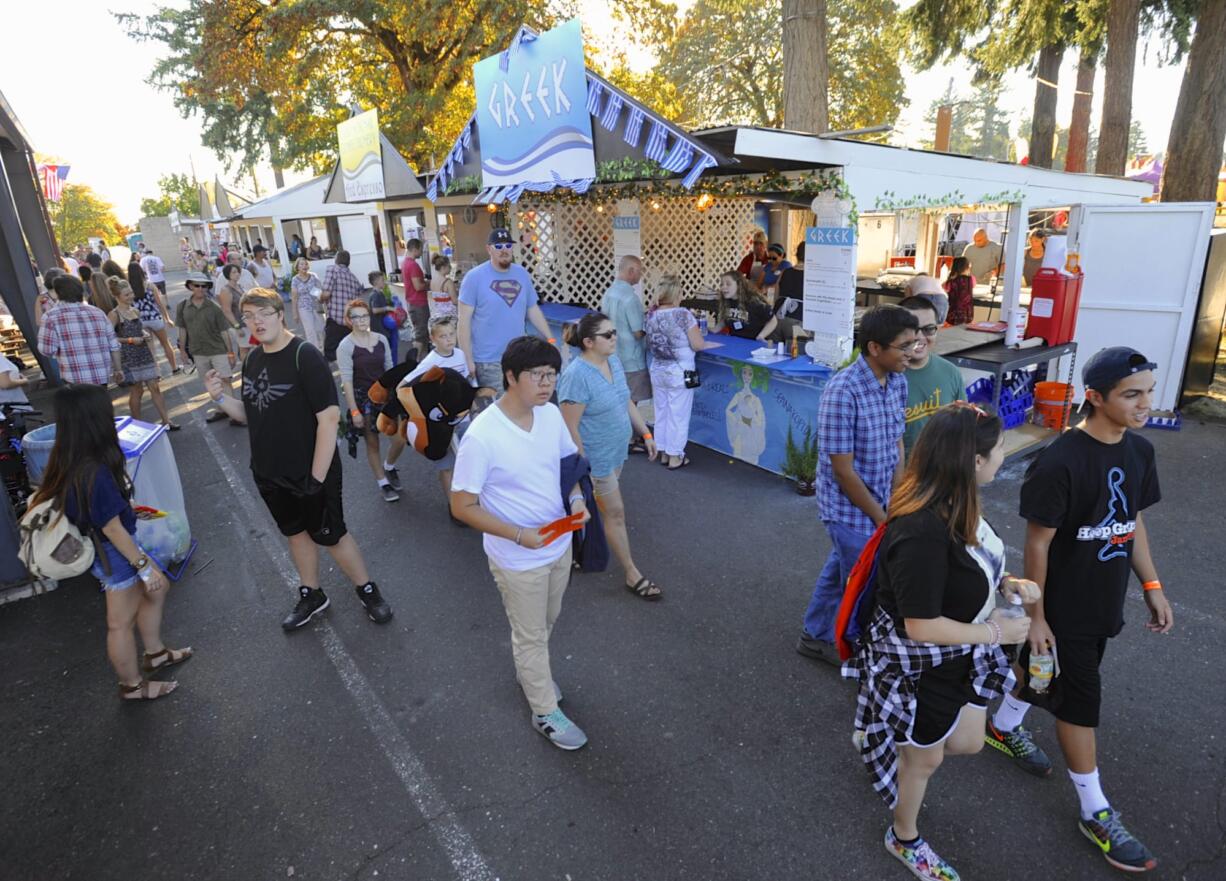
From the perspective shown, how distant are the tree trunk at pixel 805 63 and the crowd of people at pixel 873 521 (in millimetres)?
8684

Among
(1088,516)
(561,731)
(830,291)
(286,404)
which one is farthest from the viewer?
(830,291)

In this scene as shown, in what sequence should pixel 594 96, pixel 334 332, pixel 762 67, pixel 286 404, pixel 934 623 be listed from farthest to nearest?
1. pixel 762 67
2. pixel 334 332
3. pixel 594 96
4. pixel 286 404
5. pixel 934 623

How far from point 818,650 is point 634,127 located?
473cm

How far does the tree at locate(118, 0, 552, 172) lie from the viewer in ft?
49.0

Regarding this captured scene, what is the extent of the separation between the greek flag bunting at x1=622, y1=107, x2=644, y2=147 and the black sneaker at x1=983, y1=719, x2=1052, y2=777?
5.21 meters

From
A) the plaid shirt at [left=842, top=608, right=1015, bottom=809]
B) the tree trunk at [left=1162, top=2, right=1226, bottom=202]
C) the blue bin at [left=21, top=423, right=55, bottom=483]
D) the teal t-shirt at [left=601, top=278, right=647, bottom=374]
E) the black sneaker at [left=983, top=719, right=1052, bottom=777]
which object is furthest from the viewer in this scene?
the tree trunk at [left=1162, top=2, right=1226, bottom=202]

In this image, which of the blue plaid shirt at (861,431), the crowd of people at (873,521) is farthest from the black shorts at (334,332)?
the blue plaid shirt at (861,431)

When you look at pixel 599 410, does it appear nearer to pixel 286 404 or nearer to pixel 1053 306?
pixel 286 404

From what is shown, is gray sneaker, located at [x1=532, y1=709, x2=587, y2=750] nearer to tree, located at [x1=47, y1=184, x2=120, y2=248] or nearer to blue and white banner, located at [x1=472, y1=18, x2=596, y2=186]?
blue and white banner, located at [x1=472, y1=18, x2=596, y2=186]

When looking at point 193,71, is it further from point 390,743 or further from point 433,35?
point 390,743

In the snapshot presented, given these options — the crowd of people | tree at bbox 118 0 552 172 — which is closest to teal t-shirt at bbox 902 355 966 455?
the crowd of people

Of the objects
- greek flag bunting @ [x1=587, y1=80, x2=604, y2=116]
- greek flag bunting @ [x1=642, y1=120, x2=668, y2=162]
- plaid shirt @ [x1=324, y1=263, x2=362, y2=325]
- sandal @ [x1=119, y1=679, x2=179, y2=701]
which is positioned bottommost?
sandal @ [x1=119, y1=679, x2=179, y2=701]

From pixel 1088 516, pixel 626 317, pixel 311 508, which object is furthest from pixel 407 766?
pixel 626 317

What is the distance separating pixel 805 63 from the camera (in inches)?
431
